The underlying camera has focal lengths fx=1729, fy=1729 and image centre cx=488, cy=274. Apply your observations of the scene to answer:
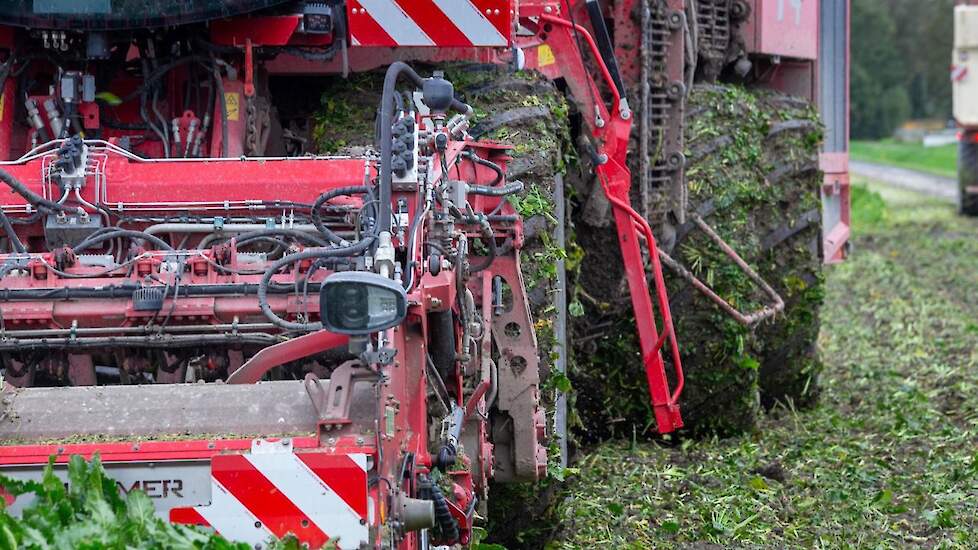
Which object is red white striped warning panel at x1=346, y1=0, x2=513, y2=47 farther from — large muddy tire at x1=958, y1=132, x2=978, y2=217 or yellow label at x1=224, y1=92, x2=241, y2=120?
large muddy tire at x1=958, y1=132, x2=978, y2=217

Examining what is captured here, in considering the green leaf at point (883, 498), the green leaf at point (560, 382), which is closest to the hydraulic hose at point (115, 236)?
the green leaf at point (560, 382)

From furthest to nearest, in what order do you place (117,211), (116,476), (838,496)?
(838,496) < (117,211) < (116,476)

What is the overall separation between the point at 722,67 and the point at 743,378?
147 centimetres

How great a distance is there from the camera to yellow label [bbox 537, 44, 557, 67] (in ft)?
21.3

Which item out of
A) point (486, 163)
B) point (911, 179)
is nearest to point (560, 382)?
point (486, 163)

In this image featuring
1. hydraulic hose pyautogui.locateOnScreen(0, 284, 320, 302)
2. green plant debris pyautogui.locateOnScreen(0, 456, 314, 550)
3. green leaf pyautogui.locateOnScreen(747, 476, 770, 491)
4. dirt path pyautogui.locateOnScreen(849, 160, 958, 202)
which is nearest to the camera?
green plant debris pyautogui.locateOnScreen(0, 456, 314, 550)

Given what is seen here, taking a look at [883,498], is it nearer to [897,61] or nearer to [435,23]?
[435,23]

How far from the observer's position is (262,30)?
556cm

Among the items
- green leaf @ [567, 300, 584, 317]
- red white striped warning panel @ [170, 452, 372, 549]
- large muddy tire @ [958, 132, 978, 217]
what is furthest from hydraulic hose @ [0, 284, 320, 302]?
large muddy tire @ [958, 132, 978, 217]

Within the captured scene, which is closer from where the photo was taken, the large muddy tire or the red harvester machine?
the red harvester machine

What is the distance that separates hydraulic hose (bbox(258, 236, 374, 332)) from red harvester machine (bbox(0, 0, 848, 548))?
0.4 inches

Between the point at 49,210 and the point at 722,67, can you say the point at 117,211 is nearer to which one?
the point at 49,210

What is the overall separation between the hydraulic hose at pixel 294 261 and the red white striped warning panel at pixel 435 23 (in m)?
1.52

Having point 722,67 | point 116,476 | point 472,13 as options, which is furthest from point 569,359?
point 116,476
